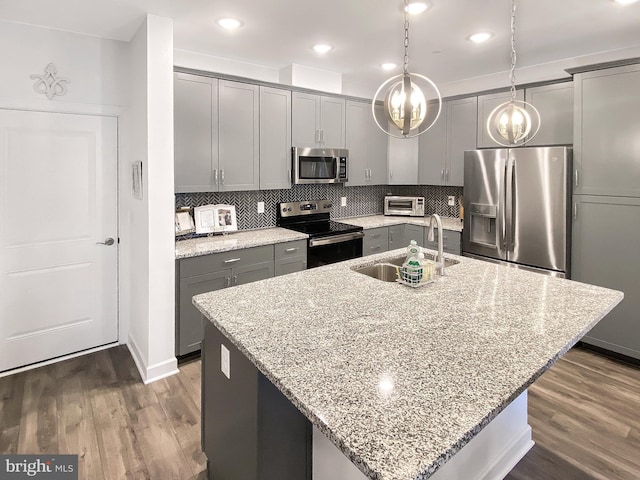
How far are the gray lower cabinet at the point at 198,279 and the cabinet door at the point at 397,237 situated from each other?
1.83m

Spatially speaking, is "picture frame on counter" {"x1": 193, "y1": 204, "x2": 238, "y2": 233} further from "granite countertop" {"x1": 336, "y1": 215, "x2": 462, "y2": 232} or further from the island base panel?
the island base panel

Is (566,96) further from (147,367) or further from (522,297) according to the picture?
(147,367)

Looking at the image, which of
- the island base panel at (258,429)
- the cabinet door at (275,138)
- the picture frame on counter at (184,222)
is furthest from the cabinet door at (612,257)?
the picture frame on counter at (184,222)

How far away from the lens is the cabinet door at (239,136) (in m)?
3.51

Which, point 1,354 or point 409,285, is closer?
point 409,285

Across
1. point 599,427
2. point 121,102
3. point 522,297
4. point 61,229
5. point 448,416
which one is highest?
point 121,102

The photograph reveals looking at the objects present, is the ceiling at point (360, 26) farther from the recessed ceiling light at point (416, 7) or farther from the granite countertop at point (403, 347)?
the granite countertop at point (403, 347)

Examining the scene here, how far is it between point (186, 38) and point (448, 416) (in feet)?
10.9

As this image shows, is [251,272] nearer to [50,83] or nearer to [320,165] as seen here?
[320,165]

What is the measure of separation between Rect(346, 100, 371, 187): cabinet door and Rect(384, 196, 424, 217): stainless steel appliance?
57cm

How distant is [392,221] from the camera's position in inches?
187

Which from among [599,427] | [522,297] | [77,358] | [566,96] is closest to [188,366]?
[77,358]

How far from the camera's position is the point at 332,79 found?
432cm

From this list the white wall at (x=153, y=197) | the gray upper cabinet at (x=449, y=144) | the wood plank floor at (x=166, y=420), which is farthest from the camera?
the gray upper cabinet at (x=449, y=144)
